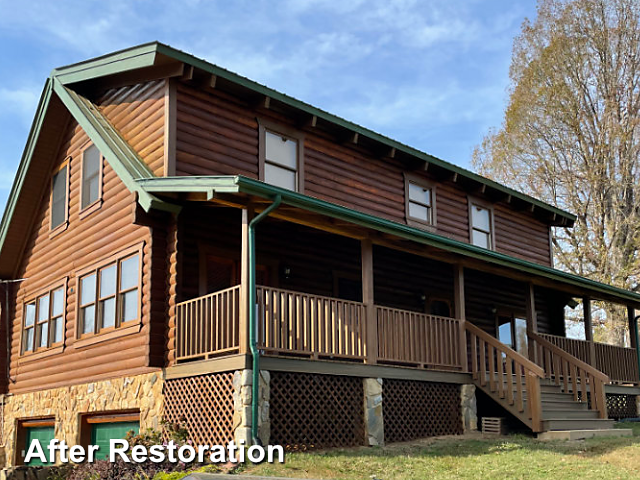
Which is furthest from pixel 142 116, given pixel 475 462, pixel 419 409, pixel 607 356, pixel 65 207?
pixel 607 356

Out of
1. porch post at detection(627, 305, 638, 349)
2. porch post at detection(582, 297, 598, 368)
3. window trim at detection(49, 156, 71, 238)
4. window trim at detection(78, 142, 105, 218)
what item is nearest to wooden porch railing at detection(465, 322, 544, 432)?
porch post at detection(582, 297, 598, 368)

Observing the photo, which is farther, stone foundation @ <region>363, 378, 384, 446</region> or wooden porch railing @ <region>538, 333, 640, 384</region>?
wooden porch railing @ <region>538, 333, 640, 384</region>

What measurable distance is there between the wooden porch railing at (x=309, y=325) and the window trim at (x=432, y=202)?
5945mm

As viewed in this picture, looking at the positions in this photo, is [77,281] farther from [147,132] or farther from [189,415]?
[189,415]

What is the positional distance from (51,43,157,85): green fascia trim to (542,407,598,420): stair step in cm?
1039

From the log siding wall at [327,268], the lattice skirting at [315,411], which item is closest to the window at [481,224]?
the log siding wall at [327,268]

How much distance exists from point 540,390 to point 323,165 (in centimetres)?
677

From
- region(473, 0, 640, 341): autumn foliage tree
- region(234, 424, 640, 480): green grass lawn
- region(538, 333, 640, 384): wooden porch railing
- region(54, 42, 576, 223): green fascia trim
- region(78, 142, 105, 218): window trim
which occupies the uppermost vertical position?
region(473, 0, 640, 341): autumn foliage tree

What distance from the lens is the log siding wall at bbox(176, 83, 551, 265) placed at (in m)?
15.6

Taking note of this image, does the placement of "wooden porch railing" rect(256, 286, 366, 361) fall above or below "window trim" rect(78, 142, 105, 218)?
below

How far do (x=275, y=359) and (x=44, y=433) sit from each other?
353 inches

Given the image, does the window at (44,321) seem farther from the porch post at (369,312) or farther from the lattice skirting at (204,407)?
the porch post at (369,312)

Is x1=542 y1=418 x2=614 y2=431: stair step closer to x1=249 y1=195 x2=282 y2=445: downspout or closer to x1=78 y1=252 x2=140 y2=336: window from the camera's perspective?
x1=249 y1=195 x2=282 y2=445: downspout

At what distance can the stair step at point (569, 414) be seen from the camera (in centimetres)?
1582
